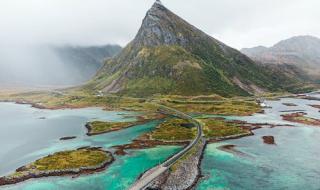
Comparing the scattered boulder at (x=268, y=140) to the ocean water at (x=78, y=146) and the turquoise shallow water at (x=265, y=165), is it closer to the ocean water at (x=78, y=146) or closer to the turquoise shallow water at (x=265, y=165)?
the turquoise shallow water at (x=265, y=165)

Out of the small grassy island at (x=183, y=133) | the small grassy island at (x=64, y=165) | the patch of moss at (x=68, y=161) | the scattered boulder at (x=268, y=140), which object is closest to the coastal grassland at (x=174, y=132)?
the small grassy island at (x=183, y=133)

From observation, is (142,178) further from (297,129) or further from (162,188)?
(297,129)

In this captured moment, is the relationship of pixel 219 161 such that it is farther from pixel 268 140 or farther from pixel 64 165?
pixel 64 165

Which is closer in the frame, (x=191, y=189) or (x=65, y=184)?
(x=191, y=189)

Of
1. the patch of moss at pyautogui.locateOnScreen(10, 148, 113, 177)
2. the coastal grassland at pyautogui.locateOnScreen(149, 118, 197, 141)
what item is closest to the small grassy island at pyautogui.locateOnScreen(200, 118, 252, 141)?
the coastal grassland at pyautogui.locateOnScreen(149, 118, 197, 141)

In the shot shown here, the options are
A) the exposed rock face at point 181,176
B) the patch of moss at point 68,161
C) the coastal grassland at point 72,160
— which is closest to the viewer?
the exposed rock face at point 181,176

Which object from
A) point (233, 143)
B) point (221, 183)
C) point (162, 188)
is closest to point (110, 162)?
point (162, 188)
